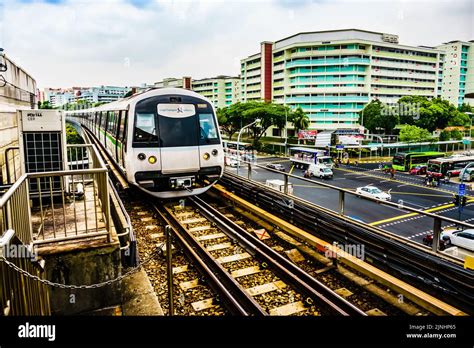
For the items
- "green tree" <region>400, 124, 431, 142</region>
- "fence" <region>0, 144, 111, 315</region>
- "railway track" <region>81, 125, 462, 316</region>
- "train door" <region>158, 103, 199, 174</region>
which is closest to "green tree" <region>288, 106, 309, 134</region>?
"green tree" <region>400, 124, 431, 142</region>

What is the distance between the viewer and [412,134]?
1657 inches

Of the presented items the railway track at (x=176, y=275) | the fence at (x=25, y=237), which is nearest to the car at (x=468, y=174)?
the railway track at (x=176, y=275)

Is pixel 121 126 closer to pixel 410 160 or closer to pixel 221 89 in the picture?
pixel 410 160

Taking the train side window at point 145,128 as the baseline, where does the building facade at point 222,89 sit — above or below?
above

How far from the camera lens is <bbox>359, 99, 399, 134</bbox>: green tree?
46625mm

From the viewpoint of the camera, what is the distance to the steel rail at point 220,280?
4.00m

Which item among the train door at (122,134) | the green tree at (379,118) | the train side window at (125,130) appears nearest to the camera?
the train side window at (125,130)

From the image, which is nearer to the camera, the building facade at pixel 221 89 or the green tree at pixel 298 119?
the green tree at pixel 298 119

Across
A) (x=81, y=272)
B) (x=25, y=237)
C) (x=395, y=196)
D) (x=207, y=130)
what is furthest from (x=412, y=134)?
(x=25, y=237)

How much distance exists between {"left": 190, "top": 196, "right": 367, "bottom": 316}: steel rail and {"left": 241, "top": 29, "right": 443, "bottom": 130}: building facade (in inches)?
1974

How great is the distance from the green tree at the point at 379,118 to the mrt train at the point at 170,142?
144ft

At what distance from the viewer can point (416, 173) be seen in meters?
34.3

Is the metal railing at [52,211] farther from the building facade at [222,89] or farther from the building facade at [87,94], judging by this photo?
the building facade at [87,94]

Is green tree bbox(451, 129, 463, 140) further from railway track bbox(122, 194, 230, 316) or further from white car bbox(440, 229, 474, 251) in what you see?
railway track bbox(122, 194, 230, 316)
